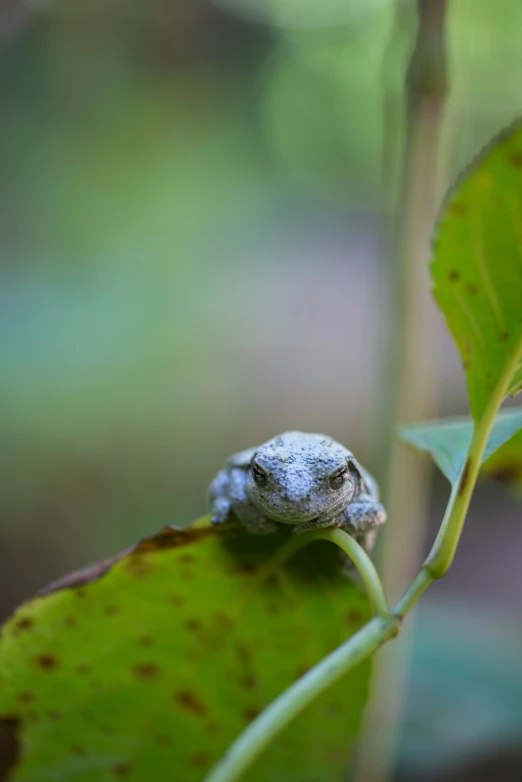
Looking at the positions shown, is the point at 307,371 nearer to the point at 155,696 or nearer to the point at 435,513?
the point at 435,513

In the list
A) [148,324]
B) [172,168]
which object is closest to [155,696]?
[148,324]

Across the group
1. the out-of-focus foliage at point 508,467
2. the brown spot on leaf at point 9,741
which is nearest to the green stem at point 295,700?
the brown spot on leaf at point 9,741

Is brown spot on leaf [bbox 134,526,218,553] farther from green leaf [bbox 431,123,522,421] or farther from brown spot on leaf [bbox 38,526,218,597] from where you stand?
green leaf [bbox 431,123,522,421]

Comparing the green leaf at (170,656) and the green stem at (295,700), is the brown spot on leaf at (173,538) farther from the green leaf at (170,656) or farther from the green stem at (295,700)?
the green stem at (295,700)

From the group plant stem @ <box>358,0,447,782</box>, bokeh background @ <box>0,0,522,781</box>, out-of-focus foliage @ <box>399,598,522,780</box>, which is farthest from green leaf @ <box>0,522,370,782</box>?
bokeh background @ <box>0,0,522,781</box>

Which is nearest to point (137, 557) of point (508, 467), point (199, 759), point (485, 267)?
point (199, 759)

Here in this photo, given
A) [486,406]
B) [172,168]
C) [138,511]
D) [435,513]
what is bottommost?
[435,513]
